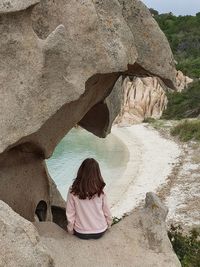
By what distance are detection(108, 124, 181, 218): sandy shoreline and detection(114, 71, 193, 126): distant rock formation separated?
14.0 ft

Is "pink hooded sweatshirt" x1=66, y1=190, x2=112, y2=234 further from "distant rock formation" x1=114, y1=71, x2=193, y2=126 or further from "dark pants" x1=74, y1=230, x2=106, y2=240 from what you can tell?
"distant rock formation" x1=114, y1=71, x2=193, y2=126

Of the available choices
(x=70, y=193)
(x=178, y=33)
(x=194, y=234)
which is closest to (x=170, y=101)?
(x=178, y=33)

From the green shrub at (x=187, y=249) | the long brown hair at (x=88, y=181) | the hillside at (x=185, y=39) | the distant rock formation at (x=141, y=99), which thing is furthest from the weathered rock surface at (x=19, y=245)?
the hillside at (x=185, y=39)

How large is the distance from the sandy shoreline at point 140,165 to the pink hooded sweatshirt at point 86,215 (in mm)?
8436

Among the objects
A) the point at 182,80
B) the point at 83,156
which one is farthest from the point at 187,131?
the point at 182,80

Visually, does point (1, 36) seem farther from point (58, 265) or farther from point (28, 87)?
point (58, 265)

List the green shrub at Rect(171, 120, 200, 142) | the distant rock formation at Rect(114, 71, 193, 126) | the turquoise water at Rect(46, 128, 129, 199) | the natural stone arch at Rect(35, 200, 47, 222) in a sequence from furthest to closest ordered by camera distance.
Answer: the distant rock formation at Rect(114, 71, 193, 126), the green shrub at Rect(171, 120, 200, 142), the turquoise water at Rect(46, 128, 129, 199), the natural stone arch at Rect(35, 200, 47, 222)

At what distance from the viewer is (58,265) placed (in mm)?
5031

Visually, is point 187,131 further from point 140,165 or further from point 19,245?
point 19,245

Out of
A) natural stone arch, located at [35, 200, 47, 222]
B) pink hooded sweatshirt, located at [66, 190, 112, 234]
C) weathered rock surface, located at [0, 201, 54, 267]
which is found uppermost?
weathered rock surface, located at [0, 201, 54, 267]

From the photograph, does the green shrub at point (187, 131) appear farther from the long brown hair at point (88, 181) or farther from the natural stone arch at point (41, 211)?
the long brown hair at point (88, 181)

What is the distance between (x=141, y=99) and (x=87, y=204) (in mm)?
31051

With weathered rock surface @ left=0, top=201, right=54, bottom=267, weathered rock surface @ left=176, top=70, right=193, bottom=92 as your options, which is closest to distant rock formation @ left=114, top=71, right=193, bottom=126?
weathered rock surface @ left=176, top=70, right=193, bottom=92

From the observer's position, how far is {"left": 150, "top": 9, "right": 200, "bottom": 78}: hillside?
4621 cm
